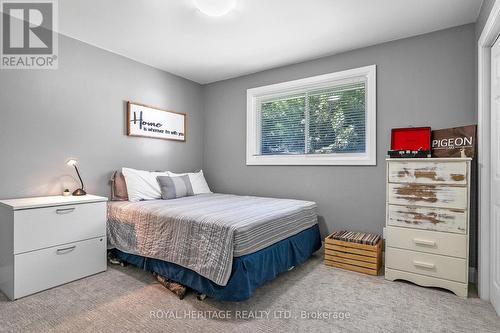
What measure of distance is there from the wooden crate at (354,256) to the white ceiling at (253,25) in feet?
6.91

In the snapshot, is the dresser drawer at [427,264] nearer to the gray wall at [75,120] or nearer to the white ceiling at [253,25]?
the white ceiling at [253,25]

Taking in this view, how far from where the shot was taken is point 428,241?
86.8 inches

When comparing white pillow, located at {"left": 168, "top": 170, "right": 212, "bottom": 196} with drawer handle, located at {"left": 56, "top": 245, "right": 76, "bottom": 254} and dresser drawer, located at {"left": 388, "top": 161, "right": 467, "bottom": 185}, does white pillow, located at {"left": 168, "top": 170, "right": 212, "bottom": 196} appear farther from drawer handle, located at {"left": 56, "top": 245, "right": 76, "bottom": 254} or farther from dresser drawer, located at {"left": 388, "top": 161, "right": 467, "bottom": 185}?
dresser drawer, located at {"left": 388, "top": 161, "right": 467, "bottom": 185}

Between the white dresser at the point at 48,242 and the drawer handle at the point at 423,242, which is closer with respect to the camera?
the white dresser at the point at 48,242

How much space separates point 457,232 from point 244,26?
8.46 feet

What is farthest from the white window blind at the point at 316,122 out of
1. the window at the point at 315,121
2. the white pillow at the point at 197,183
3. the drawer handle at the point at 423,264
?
the drawer handle at the point at 423,264

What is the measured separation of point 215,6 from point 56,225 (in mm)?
2264

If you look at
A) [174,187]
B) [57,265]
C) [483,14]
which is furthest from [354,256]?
[57,265]

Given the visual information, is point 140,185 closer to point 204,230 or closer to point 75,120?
point 75,120

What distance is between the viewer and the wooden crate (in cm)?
249

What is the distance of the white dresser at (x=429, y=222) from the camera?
209 cm

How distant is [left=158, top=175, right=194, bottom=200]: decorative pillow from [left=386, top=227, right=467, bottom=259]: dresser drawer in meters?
2.33

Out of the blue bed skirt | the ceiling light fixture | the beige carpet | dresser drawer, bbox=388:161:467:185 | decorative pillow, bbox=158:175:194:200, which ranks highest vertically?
the ceiling light fixture

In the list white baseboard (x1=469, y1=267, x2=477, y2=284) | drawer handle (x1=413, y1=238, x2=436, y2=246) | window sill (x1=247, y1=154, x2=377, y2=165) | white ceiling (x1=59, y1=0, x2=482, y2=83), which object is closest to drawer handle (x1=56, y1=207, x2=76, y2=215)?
white ceiling (x1=59, y1=0, x2=482, y2=83)
